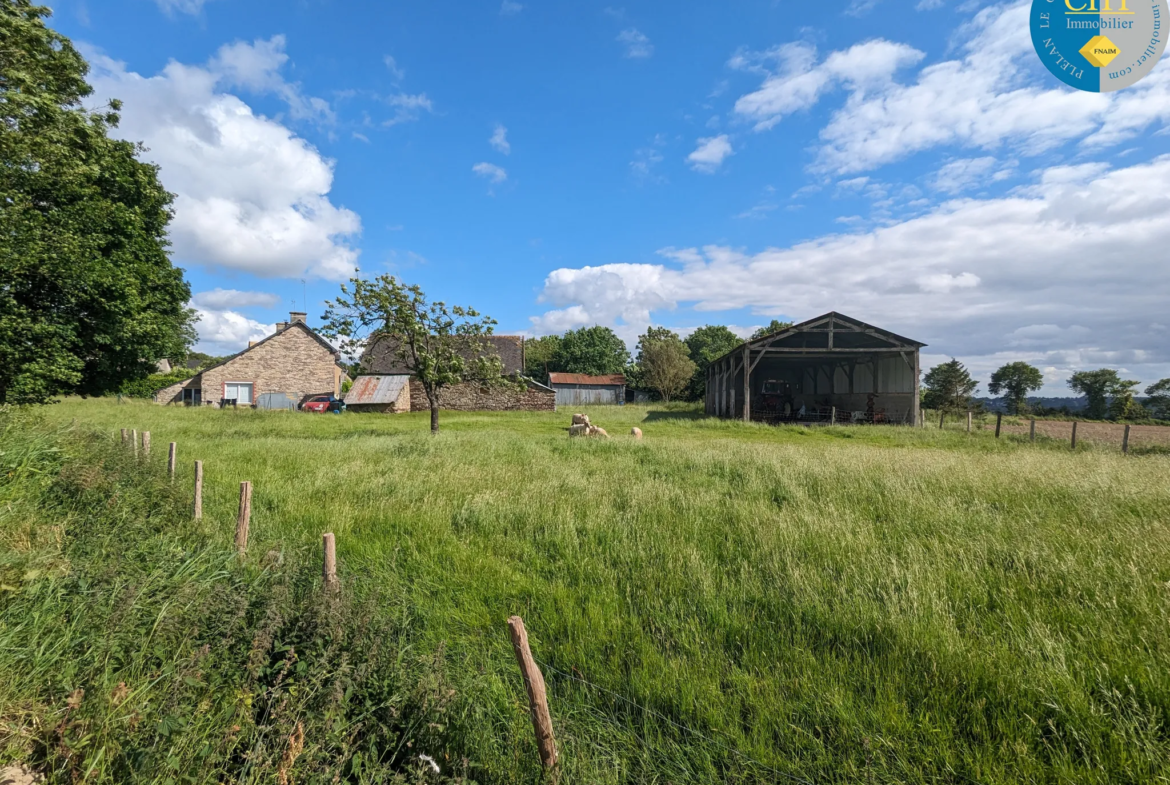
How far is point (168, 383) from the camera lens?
1660 inches

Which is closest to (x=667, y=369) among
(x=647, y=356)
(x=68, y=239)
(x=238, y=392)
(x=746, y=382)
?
(x=647, y=356)

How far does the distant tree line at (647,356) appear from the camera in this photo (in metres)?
49.0

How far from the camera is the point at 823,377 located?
1259 inches

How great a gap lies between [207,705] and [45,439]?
763cm

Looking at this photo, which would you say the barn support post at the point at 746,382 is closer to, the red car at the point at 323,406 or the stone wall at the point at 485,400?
the stone wall at the point at 485,400

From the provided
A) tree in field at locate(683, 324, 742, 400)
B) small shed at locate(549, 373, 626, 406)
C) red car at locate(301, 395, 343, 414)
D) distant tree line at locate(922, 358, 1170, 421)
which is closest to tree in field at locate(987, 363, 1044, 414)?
distant tree line at locate(922, 358, 1170, 421)

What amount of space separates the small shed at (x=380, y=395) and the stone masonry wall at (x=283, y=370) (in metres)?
4.38

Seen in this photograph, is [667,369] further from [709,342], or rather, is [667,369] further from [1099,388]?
[1099,388]

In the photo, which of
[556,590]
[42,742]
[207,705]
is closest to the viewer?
[42,742]

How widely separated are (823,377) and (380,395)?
29258 mm

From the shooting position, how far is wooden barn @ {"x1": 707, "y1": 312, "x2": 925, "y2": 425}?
76.1ft

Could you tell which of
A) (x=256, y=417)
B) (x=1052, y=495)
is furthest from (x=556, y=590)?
(x=256, y=417)

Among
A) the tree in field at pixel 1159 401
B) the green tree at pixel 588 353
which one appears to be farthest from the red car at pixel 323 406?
the tree in field at pixel 1159 401

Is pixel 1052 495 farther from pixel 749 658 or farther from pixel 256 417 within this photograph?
pixel 256 417
